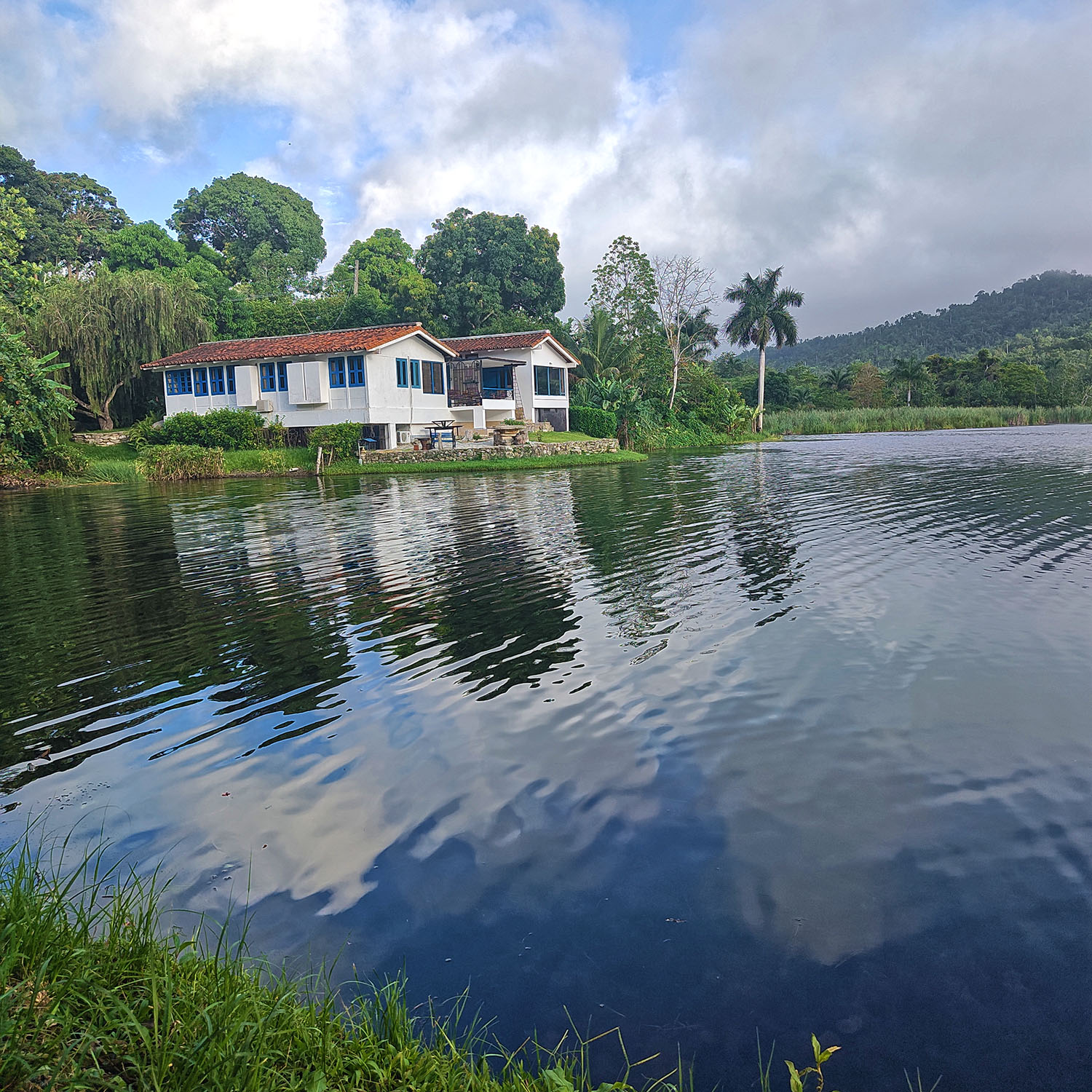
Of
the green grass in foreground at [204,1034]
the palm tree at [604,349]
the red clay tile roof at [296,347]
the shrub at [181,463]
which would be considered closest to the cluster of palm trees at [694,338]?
the palm tree at [604,349]

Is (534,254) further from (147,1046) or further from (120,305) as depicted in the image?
(147,1046)

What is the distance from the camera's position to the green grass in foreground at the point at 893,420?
216 feet

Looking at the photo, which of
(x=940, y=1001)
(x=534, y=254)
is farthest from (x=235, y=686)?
(x=534, y=254)

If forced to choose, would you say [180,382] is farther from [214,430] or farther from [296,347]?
A: [296,347]

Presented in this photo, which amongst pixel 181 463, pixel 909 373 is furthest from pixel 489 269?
pixel 909 373

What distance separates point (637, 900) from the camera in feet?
13.8

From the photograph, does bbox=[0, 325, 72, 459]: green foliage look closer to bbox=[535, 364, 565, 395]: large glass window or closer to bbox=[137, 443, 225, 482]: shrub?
bbox=[137, 443, 225, 482]: shrub

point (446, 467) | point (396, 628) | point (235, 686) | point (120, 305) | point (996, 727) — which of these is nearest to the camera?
point (996, 727)

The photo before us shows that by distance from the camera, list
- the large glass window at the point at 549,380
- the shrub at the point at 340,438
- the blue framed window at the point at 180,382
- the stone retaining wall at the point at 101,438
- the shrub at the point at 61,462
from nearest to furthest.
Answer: the shrub at the point at 61,462 → the shrub at the point at 340,438 → the stone retaining wall at the point at 101,438 → the blue framed window at the point at 180,382 → the large glass window at the point at 549,380

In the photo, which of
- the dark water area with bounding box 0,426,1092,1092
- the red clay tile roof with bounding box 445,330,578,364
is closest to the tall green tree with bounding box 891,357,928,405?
the red clay tile roof with bounding box 445,330,578,364

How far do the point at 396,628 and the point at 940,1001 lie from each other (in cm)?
695

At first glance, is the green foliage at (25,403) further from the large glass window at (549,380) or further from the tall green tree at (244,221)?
the tall green tree at (244,221)

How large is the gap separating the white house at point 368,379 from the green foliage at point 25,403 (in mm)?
8842

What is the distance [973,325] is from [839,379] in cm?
6736
